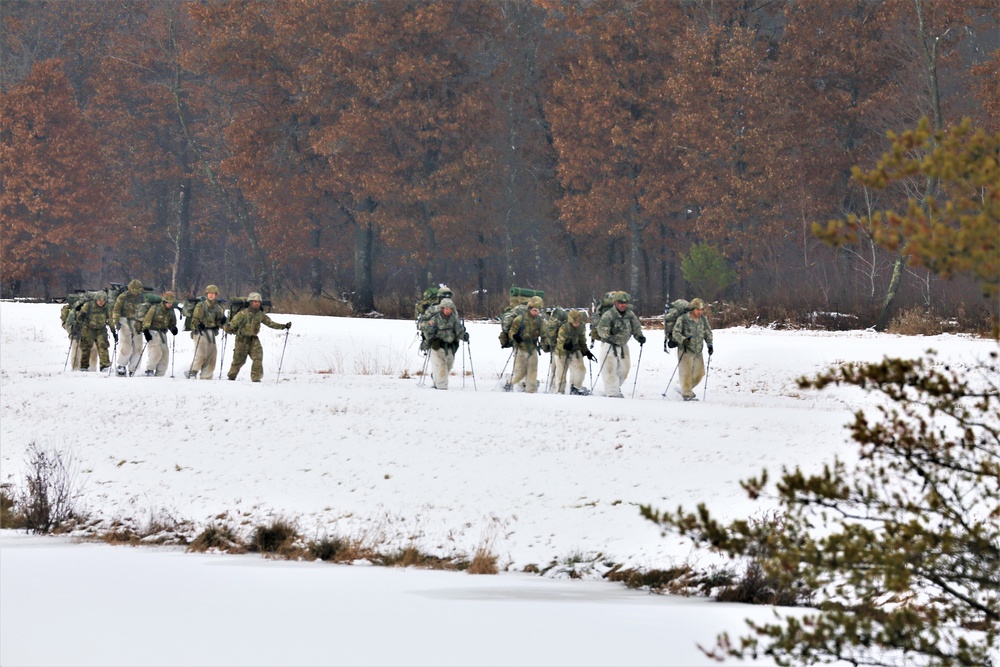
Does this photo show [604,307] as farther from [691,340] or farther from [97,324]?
[97,324]

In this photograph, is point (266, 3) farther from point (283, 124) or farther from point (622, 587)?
point (622, 587)

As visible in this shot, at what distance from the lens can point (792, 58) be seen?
39.6 meters

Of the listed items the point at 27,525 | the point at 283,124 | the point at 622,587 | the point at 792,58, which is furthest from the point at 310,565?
the point at 283,124

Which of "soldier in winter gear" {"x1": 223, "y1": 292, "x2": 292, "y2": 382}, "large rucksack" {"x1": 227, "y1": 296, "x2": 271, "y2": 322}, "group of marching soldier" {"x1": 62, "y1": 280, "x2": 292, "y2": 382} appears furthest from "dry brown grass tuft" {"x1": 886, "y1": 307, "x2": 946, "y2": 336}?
"large rucksack" {"x1": 227, "y1": 296, "x2": 271, "y2": 322}

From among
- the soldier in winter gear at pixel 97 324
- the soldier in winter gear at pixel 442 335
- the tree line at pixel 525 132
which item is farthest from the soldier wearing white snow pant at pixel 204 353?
the tree line at pixel 525 132

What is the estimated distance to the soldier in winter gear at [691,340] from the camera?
2206 cm

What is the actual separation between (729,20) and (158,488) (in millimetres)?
28646

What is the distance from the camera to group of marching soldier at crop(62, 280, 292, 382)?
24.7 m

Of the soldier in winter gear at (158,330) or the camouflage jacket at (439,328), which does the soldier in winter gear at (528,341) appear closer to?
the camouflage jacket at (439,328)

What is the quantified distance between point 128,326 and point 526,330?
9258mm

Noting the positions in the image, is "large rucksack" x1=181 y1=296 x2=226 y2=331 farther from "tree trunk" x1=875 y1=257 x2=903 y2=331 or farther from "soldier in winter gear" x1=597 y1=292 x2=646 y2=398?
"tree trunk" x1=875 y1=257 x2=903 y2=331

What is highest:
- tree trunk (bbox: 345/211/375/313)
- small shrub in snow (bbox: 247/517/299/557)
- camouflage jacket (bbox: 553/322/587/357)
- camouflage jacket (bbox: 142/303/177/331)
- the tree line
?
the tree line

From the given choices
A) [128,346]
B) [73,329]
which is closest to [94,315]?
[128,346]

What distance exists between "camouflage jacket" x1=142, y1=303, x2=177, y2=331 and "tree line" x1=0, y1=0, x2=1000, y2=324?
1492cm
